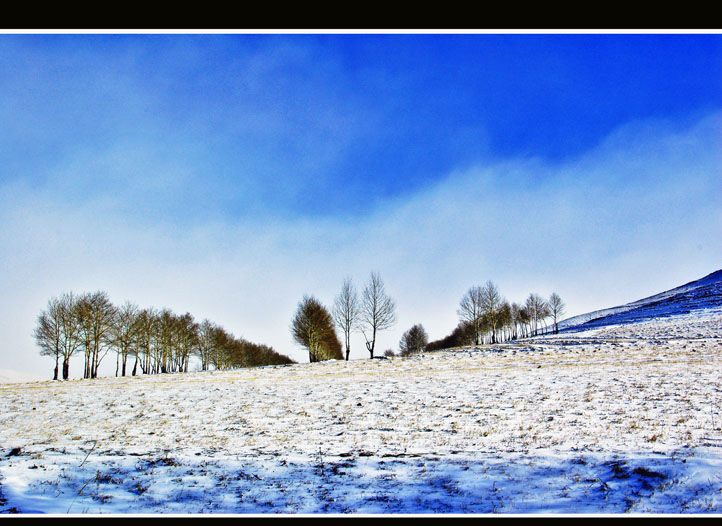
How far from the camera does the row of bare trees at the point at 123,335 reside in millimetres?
46656

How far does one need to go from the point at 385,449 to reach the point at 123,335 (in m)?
51.8

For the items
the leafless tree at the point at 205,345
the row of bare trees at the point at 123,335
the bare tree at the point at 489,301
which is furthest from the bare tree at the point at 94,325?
the bare tree at the point at 489,301

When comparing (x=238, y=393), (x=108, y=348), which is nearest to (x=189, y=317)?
(x=108, y=348)

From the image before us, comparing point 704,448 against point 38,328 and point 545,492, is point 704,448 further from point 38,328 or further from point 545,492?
point 38,328

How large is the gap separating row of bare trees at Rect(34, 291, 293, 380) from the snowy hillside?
30.8 meters

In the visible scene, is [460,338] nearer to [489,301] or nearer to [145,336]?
[489,301]

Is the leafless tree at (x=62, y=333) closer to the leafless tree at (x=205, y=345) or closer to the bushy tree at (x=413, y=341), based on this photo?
the leafless tree at (x=205, y=345)

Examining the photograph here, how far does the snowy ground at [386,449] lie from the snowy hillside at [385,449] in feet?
0.16

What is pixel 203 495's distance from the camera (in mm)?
7254

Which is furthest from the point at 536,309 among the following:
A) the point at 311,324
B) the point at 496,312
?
the point at 311,324

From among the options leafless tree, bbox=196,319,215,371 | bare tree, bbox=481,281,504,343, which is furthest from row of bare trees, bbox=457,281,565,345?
leafless tree, bbox=196,319,215,371

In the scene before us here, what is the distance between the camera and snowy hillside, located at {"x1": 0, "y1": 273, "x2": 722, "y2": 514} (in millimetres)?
6723
